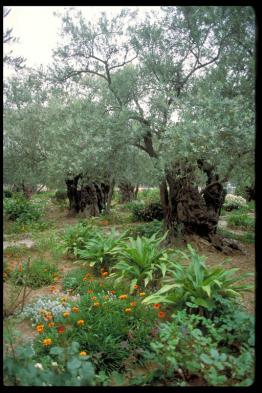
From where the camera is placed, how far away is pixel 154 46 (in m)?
6.98

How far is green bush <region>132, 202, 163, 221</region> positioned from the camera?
13249 millimetres

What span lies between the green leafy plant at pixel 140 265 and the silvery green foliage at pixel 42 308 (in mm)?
1112

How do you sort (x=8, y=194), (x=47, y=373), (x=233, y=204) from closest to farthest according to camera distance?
1. (x=47, y=373)
2. (x=233, y=204)
3. (x=8, y=194)

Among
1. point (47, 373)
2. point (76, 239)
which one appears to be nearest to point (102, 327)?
point (47, 373)

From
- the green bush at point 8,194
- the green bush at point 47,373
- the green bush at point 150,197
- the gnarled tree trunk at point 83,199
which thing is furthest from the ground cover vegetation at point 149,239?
the green bush at point 8,194

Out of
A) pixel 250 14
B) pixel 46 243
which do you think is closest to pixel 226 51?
pixel 250 14

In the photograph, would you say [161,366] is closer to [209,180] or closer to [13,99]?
[209,180]

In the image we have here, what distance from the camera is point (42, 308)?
428 centimetres

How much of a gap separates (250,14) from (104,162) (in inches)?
201

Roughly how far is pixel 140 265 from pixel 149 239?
3.09ft

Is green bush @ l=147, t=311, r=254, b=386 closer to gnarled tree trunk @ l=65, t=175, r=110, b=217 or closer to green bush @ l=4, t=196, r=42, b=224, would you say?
green bush @ l=4, t=196, r=42, b=224

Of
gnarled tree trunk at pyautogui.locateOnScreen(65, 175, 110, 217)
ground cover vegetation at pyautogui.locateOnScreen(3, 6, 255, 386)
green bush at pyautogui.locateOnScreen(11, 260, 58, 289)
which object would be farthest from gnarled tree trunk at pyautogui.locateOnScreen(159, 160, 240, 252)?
gnarled tree trunk at pyautogui.locateOnScreen(65, 175, 110, 217)

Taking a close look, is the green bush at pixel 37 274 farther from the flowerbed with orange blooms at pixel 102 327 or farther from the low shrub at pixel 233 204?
the low shrub at pixel 233 204

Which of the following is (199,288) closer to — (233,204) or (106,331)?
(106,331)
